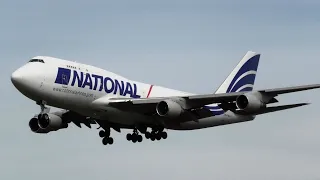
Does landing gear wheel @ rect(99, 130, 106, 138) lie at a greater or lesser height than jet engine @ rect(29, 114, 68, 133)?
greater

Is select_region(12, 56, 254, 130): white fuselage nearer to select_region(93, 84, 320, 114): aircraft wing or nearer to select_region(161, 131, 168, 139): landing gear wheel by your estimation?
select_region(93, 84, 320, 114): aircraft wing

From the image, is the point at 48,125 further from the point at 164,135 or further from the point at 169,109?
the point at 169,109

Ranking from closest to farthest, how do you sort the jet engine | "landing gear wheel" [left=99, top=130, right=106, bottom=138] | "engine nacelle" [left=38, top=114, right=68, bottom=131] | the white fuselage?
1. the white fuselage
2. "engine nacelle" [left=38, top=114, right=68, bottom=131]
3. the jet engine
4. "landing gear wheel" [left=99, top=130, right=106, bottom=138]

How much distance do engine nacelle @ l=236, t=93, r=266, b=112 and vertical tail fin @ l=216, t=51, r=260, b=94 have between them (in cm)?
1355

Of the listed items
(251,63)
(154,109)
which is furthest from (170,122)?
(251,63)

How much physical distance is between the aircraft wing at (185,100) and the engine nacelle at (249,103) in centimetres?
42

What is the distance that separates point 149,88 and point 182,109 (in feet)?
17.1

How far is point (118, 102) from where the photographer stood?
68.3m

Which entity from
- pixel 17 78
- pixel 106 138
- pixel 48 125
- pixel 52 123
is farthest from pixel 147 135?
pixel 17 78

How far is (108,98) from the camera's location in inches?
2707

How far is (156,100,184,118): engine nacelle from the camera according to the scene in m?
67.9

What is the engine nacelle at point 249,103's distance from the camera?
66750mm

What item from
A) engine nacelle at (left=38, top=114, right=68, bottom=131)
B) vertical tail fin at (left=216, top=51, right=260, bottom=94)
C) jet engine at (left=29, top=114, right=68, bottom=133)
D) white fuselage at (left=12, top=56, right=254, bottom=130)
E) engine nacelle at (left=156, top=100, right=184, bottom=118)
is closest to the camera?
white fuselage at (left=12, top=56, right=254, bottom=130)

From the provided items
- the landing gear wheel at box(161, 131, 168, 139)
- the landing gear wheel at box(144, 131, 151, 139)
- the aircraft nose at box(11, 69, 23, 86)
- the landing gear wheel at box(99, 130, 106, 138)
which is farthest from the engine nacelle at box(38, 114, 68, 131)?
the landing gear wheel at box(161, 131, 168, 139)
